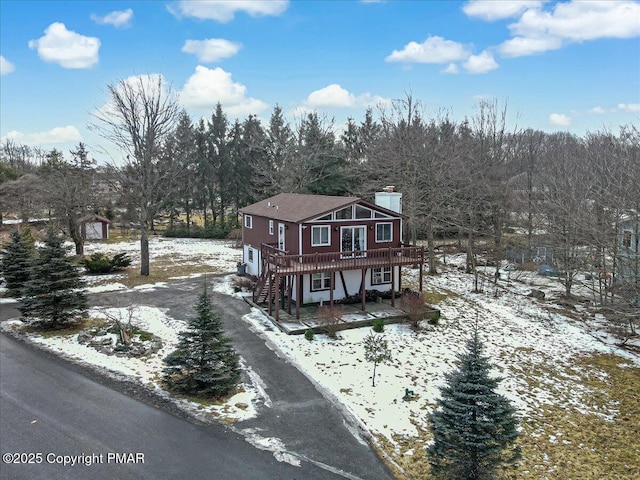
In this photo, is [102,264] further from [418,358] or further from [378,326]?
[418,358]

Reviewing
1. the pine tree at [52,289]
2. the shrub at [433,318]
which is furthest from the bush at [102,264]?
the shrub at [433,318]

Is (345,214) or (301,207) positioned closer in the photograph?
(345,214)

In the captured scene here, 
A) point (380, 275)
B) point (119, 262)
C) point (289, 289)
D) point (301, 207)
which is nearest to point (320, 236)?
point (301, 207)

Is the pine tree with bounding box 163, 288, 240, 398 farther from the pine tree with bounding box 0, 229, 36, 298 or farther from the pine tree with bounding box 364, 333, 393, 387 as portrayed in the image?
the pine tree with bounding box 0, 229, 36, 298

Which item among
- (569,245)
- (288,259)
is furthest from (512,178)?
(288,259)

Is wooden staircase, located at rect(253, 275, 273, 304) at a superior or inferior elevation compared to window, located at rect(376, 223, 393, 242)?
inferior

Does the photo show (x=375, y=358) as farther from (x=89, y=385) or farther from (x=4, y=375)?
(x=4, y=375)

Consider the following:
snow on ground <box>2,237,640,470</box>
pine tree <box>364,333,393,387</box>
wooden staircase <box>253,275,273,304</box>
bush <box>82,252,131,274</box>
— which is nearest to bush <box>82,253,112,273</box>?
bush <box>82,252,131,274</box>
